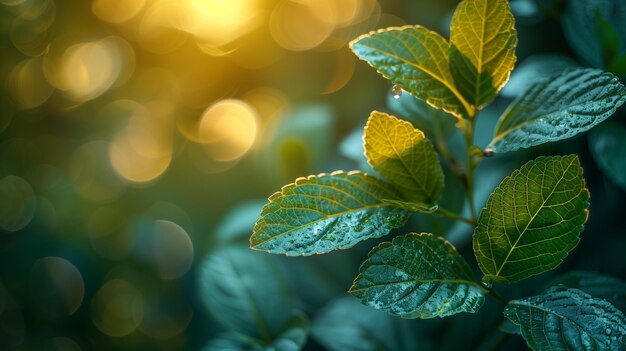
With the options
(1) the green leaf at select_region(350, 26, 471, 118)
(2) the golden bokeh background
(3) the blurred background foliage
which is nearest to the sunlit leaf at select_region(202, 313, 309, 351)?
(3) the blurred background foliage

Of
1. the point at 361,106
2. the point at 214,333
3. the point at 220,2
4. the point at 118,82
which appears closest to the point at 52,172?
the point at 118,82

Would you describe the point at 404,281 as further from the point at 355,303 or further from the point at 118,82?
the point at 118,82

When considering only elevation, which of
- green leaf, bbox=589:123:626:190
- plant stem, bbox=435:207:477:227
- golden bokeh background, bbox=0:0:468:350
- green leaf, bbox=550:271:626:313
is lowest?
golden bokeh background, bbox=0:0:468:350

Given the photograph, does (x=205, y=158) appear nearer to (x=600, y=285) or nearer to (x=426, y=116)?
(x=426, y=116)

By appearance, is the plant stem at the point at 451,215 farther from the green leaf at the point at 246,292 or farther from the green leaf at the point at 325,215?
the green leaf at the point at 246,292

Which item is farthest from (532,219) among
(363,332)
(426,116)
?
(363,332)

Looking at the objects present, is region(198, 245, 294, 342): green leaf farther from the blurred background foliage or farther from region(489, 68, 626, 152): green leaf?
region(489, 68, 626, 152): green leaf
